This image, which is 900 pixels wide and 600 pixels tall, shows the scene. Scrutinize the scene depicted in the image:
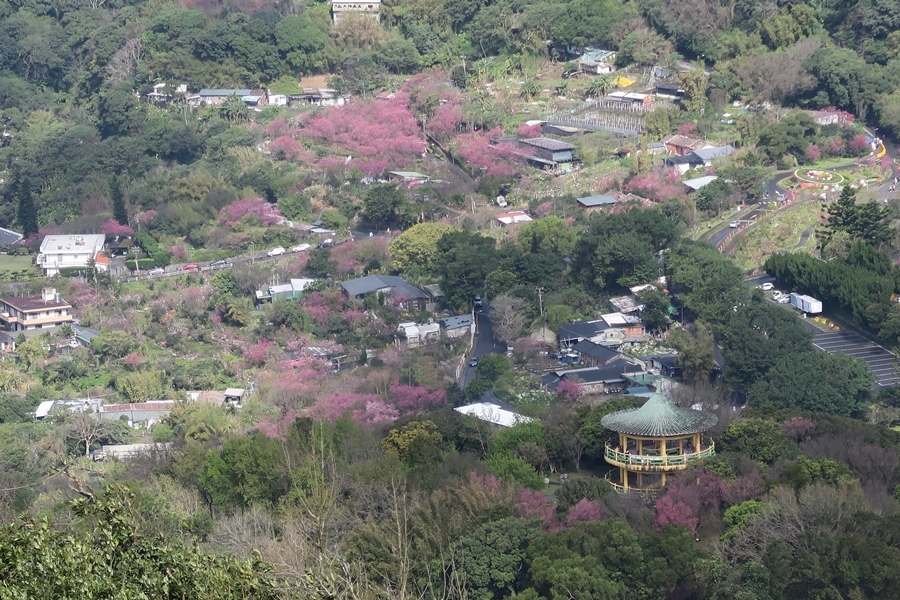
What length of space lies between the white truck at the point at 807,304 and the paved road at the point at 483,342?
6695 mm

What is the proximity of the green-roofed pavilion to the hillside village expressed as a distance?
0.07 m

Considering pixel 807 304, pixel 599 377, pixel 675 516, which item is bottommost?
pixel 599 377

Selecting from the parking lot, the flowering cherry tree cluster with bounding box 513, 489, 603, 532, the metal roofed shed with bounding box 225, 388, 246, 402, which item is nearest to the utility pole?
the parking lot

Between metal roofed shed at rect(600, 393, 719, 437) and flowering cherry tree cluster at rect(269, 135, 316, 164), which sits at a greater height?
metal roofed shed at rect(600, 393, 719, 437)

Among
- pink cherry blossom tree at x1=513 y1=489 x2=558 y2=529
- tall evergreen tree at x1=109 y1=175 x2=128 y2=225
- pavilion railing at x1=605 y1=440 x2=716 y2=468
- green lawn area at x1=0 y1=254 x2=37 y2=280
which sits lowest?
green lawn area at x1=0 y1=254 x2=37 y2=280

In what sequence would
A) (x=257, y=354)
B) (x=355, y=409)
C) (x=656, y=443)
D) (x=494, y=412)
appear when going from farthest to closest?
(x=257, y=354) → (x=355, y=409) → (x=494, y=412) → (x=656, y=443)

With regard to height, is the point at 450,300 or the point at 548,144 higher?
the point at 548,144

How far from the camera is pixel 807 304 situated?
1506 inches

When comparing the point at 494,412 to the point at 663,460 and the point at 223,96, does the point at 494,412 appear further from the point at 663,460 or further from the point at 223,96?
the point at 223,96

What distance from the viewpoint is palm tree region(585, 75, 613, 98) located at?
175ft

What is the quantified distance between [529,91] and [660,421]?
2857 cm

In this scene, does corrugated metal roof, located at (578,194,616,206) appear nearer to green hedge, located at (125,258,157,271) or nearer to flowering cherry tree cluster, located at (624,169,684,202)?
flowering cherry tree cluster, located at (624,169,684,202)

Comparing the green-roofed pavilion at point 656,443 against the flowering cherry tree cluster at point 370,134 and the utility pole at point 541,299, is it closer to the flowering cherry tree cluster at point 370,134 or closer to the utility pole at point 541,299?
the utility pole at point 541,299

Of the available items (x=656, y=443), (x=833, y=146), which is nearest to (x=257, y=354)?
(x=656, y=443)
